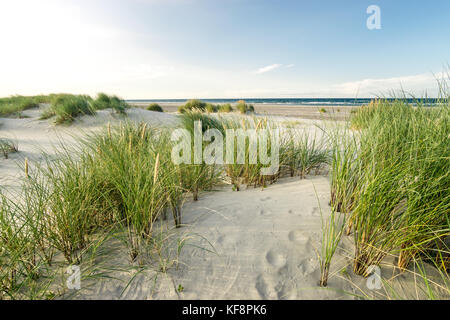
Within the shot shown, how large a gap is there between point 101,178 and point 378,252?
218 cm

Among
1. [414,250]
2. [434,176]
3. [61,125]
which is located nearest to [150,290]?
[414,250]

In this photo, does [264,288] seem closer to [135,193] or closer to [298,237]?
[298,237]

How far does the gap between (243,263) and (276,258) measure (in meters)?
0.24

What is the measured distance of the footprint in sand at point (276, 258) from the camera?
1.53 metres

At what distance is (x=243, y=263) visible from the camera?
5.09 feet

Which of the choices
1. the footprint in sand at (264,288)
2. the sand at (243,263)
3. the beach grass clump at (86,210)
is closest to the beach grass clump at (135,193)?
the beach grass clump at (86,210)

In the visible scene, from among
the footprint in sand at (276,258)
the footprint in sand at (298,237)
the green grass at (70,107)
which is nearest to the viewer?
the footprint in sand at (276,258)

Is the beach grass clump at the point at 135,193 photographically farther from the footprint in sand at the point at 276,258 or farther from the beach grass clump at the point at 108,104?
the beach grass clump at the point at 108,104

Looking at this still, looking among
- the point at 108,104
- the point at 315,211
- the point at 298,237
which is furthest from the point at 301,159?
the point at 108,104

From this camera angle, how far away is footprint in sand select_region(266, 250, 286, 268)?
5.01 ft

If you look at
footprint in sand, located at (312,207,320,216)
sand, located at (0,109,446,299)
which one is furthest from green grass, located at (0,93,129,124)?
footprint in sand, located at (312,207,320,216)

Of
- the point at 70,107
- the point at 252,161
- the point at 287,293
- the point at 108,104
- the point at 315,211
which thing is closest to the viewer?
the point at 287,293

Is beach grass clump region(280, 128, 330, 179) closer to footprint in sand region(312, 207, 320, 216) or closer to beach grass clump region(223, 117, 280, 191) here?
beach grass clump region(223, 117, 280, 191)
